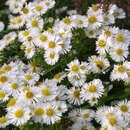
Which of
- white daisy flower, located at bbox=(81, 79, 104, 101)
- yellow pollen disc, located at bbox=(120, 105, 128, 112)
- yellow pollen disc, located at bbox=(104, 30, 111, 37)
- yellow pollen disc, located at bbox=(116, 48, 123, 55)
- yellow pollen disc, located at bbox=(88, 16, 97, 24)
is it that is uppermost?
yellow pollen disc, located at bbox=(88, 16, 97, 24)

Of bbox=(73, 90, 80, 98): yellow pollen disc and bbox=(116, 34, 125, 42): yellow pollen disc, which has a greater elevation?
bbox=(116, 34, 125, 42): yellow pollen disc

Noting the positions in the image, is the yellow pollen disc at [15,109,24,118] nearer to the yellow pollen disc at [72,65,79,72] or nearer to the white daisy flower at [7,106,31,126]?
the white daisy flower at [7,106,31,126]

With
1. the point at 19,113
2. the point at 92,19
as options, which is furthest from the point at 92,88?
the point at 92,19

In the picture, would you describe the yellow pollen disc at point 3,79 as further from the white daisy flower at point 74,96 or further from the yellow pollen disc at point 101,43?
the yellow pollen disc at point 101,43

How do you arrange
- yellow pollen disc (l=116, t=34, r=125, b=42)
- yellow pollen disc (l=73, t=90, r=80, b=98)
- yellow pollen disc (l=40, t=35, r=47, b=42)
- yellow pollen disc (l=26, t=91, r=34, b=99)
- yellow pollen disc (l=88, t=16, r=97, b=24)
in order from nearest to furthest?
yellow pollen disc (l=26, t=91, r=34, b=99) → yellow pollen disc (l=73, t=90, r=80, b=98) → yellow pollen disc (l=116, t=34, r=125, b=42) → yellow pollen disc (l=40, t=35, r=47, b=42) → yellow pollen disc (l=88, t=16, r=97, b=24)

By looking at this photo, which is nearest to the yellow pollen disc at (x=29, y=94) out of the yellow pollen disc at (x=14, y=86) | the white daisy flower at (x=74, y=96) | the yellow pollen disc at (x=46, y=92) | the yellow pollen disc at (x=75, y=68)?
the yellow pollen disc at (x=46, y=92)

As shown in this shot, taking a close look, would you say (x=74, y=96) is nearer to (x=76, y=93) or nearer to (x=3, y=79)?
(x=76, y=93)

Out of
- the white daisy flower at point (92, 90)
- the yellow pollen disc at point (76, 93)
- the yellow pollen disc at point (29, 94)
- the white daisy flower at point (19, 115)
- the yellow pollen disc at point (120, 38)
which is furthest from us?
the yellow pollen disc at point (120, 38)

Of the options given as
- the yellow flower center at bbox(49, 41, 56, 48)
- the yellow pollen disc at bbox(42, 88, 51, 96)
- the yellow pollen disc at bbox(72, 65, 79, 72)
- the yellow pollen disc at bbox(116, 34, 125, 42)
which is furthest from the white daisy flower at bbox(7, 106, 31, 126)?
the yellow pollen disc at bbox(116, 34, 125, 42)

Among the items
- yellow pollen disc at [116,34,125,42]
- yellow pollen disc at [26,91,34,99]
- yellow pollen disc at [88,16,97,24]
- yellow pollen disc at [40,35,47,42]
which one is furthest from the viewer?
yellow pollen disc at [88,16,97,24]

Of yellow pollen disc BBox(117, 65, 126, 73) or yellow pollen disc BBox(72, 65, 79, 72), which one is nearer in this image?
yellow pollen disc BBox(117, 65, 126, 73)
